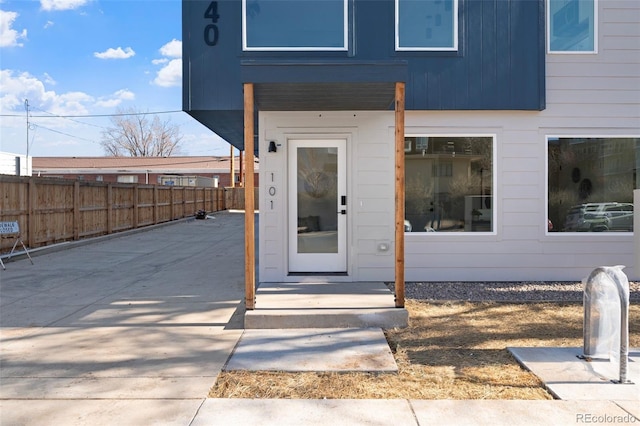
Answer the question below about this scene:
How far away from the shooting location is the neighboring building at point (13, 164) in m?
22.4

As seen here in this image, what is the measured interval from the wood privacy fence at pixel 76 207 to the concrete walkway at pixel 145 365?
2.89 metres

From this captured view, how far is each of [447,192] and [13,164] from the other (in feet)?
74.3

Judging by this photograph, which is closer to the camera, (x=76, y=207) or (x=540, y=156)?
(x=540, y=156)

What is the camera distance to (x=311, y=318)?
5840 mm

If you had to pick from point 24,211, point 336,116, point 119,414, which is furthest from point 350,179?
point 24,211

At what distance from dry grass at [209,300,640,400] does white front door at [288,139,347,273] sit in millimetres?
1897

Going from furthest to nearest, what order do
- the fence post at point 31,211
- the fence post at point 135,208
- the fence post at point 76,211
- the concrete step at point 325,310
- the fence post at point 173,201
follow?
the fence post at point 173,201, the fence post at point 135,208, the fence post at point 76,211, the fence post at point 31,211, the concrete step at point 325,310

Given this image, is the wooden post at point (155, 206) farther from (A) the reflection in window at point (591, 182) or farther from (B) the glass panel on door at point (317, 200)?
(A) the reflection in window at point (591, 182)

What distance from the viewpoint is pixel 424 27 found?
8.03 metres

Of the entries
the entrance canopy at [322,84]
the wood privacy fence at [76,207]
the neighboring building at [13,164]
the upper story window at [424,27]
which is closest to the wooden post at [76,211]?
the wood privacy fence at [76,207]

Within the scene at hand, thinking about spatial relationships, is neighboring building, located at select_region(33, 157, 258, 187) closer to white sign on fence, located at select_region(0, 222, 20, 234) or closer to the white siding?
white sign on fence, located at select_region(0, 222, 20, 234)

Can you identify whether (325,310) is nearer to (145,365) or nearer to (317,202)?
(145,365)

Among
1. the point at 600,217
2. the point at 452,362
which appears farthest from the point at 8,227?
the point at 600,217

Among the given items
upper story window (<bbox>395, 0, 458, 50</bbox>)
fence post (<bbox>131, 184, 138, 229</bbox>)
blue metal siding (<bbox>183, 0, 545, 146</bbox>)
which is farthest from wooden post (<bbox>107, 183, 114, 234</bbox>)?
upper story window (<bbox>395, 0, 458, 50</bbox>)
